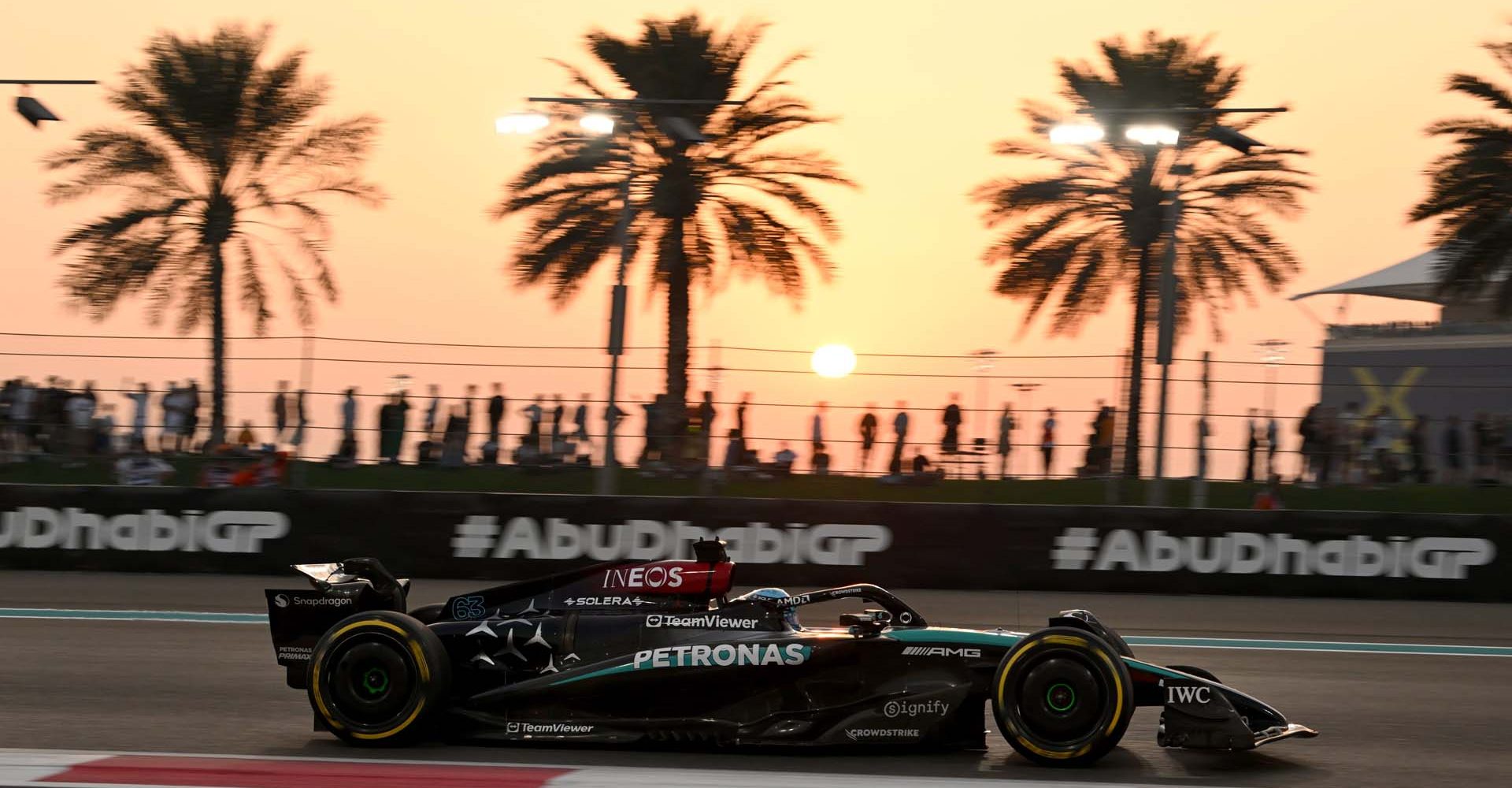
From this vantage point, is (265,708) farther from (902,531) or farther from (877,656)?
(902,531)

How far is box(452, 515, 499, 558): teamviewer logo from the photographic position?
1402 centimetres

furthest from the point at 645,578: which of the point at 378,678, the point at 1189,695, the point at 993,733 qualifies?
the point at 1189,695

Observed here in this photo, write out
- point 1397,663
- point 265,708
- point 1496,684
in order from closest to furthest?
point 265,708 → point 1496,684 → point 1397,663

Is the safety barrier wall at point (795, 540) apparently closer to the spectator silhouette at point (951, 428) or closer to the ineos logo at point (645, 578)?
the spectator silhouette at point (951, 428)

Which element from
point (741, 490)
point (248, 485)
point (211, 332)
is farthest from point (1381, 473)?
point (211, 332)

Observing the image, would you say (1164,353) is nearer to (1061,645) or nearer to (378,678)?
(1061,645)

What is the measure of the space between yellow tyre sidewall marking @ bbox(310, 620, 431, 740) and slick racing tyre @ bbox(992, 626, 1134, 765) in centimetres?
237

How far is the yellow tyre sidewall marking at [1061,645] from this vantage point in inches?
237

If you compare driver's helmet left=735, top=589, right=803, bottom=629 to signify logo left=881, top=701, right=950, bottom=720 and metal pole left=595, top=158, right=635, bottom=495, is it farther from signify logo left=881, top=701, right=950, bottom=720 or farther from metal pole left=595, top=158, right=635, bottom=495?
metal pole left=595, top=158, right=635, bottom=495

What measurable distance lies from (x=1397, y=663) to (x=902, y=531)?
4773 mm

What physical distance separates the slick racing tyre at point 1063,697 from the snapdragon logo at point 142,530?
975cm

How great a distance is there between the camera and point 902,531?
1368 centimetres

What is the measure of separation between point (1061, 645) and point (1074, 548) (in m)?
7.77

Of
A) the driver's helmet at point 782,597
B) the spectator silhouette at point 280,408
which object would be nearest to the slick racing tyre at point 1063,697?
the driver's helmet at point 782,597
